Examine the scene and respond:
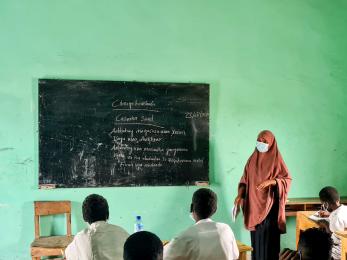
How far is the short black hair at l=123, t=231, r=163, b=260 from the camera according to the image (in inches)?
68.9

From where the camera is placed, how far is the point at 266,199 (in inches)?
158

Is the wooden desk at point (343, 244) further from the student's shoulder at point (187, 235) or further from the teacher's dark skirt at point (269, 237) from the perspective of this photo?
the student's shoulder at point (187, 235)

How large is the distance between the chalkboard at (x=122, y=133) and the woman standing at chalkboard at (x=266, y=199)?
2.51 feet

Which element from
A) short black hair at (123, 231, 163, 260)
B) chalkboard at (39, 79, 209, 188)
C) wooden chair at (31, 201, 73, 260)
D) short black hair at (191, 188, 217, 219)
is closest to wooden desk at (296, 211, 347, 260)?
chalkboard at (39, 79, 209, 188)

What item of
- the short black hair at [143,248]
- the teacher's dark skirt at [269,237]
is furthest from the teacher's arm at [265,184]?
the short black hair at [143,248]

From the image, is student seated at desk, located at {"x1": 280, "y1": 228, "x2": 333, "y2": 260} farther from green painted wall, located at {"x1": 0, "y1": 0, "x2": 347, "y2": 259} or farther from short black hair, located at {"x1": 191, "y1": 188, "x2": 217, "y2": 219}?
green painted wall, located at {"x1": 0, "y1": 0, "x2": 347, "y2": 259}

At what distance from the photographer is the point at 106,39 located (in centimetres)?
451

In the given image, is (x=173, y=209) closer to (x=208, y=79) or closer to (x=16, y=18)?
(x=208, y=79)

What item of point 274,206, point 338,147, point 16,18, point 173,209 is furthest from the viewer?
point 338,147

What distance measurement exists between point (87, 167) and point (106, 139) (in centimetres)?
34

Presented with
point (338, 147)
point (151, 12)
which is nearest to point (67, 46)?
point (151, 12)

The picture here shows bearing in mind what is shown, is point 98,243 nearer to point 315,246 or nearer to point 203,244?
point 203,244

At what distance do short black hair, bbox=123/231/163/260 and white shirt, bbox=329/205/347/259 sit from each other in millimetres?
2085

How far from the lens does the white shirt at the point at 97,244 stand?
240 centimetres
